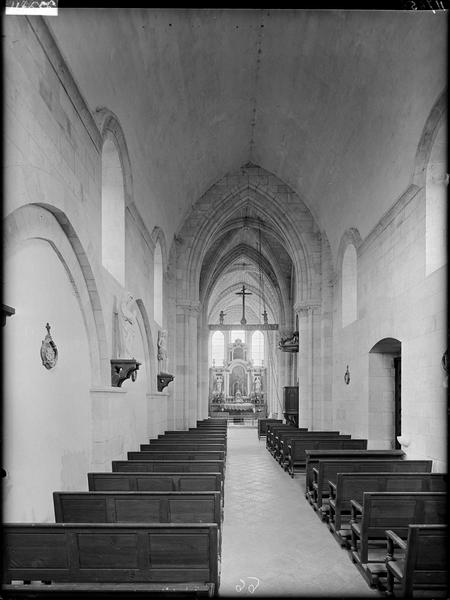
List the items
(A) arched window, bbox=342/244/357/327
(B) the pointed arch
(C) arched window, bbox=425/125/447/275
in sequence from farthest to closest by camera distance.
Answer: (A) arched window, bbox=342/244/357/327, (C) arched window, bbox=425/125/447/275, (B) the pointed arch

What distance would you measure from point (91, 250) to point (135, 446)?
528cm

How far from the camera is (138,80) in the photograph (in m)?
8.63

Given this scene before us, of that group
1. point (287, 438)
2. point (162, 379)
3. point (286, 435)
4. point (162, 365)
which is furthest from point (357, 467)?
point (162, 365)

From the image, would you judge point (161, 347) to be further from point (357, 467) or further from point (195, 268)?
point (357, 467)

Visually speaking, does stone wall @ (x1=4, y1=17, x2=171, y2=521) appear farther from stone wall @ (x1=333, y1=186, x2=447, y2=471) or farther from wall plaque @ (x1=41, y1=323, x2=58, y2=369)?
stone wall @ (x1=333, y1=186, x2=447, y2=471)

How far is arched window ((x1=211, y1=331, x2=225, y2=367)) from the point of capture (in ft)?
147

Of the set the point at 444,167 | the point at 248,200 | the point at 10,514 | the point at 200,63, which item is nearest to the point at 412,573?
the point at 10,514

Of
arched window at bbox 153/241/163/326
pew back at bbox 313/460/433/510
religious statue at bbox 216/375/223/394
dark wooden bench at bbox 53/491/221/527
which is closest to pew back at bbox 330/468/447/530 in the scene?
pew back at bbox 313/460/433/510

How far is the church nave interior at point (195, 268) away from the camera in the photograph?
4906 millimetres

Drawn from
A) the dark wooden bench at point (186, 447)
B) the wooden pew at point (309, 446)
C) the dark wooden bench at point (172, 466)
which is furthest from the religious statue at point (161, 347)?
the dark wooden bench at point (172, 466)

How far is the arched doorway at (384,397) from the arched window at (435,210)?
3.87 meters

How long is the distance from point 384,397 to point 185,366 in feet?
25.1

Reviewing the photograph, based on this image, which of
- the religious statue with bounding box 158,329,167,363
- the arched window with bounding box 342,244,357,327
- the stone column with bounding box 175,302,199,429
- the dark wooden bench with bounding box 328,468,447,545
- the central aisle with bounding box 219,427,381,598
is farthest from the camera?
the stone column with bounding box 175,302,199,429

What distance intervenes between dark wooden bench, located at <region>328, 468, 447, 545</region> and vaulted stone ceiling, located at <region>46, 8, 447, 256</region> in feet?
16.6
